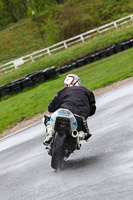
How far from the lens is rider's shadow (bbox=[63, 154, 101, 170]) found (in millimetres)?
6387

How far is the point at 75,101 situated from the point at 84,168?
121 centimetres

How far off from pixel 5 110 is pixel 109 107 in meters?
8.29

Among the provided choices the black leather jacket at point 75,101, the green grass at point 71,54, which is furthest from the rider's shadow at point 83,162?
the green grass at point 71,54

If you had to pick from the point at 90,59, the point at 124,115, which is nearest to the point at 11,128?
the point at 124,115

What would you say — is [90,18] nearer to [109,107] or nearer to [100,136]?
[109,107]

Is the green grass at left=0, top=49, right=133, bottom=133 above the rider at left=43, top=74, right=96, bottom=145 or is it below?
below

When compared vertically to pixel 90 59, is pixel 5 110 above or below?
above

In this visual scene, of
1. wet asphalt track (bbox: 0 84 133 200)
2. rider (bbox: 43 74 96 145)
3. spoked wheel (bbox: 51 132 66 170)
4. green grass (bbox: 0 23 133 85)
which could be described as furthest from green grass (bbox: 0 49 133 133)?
green grass (bbox: 0 23 133 85)

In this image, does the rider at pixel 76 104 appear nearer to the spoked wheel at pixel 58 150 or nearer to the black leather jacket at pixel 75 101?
the black leather jacket at pixel 75 101

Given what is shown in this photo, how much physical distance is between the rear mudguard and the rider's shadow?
36cm

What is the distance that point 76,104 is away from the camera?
676cm

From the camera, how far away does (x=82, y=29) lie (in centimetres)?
4903

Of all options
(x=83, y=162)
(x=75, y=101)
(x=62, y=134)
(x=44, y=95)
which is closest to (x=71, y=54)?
(x=44, y=95)

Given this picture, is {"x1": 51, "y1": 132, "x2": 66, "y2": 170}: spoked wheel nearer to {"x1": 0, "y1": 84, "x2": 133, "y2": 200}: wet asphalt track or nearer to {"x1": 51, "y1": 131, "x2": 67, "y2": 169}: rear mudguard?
{"x1": 51, "y1": 131, "x2": 67, "y2": 169}: rear mudguard
